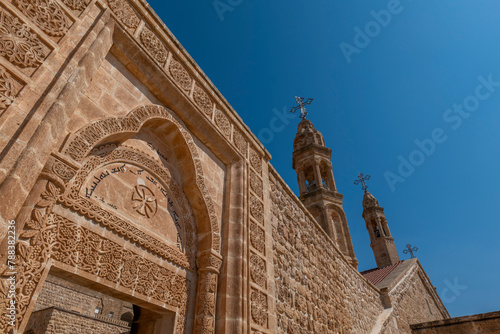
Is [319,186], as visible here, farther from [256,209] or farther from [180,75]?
[180,75]

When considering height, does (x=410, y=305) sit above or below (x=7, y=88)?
above

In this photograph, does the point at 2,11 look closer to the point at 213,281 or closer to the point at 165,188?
the point at 165,188

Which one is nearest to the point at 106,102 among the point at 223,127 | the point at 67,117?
the point at 67,117

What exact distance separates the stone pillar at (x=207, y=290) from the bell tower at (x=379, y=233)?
21.6m

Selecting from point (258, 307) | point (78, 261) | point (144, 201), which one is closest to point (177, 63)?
point (144, 201)

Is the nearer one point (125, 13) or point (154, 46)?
point (125, 13)

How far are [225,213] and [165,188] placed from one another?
1022mm

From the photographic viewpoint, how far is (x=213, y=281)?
3.65 metres

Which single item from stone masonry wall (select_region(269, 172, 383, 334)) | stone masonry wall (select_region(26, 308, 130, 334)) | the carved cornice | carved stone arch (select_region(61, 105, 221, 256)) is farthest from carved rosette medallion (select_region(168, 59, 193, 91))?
stone masonry wall (select_region(26, 308, 130, 334))

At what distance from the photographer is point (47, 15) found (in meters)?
2.48

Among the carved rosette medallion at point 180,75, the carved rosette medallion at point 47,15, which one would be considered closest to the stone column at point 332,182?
the carved rosette medallion at point 180,75

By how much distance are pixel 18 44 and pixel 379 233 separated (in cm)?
2499

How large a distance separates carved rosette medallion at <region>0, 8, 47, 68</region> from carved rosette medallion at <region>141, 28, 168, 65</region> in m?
1.39

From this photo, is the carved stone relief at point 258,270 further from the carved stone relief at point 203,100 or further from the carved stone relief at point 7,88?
the carved stone relief at point 7,88
